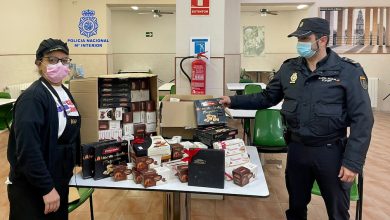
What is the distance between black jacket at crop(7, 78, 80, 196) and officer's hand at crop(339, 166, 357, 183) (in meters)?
1.66

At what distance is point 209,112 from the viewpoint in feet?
8.60

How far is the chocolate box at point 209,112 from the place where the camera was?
258 cm

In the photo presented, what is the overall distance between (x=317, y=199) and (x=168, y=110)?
198 cm

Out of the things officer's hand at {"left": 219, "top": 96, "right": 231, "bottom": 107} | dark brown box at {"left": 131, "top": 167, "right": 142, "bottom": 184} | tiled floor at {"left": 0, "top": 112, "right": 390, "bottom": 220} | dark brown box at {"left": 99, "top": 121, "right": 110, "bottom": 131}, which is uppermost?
officer's hand at {"left": 219, "top": 96, "right": 231, "bottom": 107}

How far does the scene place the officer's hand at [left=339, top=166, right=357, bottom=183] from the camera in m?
2.13

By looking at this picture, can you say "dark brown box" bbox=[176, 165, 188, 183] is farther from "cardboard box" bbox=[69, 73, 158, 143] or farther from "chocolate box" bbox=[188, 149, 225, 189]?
"cardboard box" bbox=[69, 73, 158, 143]

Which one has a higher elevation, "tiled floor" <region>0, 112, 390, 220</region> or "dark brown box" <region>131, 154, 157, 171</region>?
"dark brown box" <region>131, 154, 157, 171</region>

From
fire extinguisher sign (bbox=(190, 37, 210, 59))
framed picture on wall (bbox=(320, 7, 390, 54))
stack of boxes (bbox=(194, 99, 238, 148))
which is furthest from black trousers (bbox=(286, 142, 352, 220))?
framed picture on wall (bbox=(320, 7, 390, 54))

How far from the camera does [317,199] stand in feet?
12.0

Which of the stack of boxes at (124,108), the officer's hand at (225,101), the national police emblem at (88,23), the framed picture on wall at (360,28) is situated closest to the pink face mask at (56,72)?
the stack of boxes at (124,108)

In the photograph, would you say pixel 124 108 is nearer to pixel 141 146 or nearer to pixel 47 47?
pixel 141 146

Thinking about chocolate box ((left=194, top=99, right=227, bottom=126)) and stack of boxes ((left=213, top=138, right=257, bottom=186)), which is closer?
stack of boxes ((left=213, top=138, right=257, bottom=186))

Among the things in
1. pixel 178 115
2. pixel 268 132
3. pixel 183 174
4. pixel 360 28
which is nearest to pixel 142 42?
pixel 360 28

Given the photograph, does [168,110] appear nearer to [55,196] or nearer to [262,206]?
[55,196]
